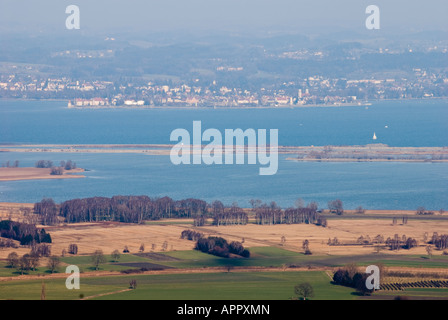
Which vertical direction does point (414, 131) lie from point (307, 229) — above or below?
above

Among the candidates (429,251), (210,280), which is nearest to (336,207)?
(429,251)

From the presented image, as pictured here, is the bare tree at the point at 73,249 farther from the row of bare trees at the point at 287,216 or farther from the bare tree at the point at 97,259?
the row of bare trees at the point at 287,216

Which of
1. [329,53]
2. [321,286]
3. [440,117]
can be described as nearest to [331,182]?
[321,286]

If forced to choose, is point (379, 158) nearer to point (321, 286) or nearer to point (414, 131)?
point (414, 131)

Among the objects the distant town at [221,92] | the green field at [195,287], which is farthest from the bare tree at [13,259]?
the distant town at [221,92]

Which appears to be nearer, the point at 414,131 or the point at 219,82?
the point at 414,131
